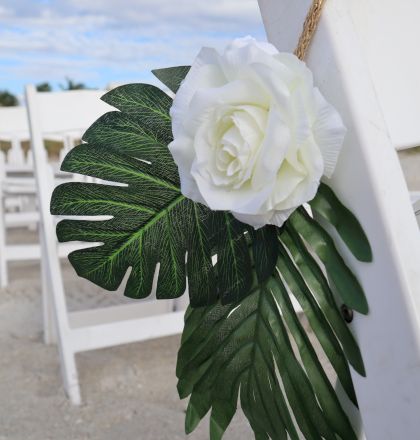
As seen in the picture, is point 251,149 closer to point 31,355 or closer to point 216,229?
point 216,229

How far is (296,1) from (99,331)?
62.4 inches

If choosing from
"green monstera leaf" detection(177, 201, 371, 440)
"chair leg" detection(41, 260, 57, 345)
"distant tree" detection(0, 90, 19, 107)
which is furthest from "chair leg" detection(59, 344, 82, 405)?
"distant tree" detection(0, 90, 19, 107)

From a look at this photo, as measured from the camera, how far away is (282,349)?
0.47 meters

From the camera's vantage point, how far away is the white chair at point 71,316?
1922mm

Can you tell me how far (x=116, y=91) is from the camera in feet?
1.59

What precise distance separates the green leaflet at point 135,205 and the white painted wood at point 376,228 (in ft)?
0.36

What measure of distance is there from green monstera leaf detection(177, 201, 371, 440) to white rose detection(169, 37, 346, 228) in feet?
0.11

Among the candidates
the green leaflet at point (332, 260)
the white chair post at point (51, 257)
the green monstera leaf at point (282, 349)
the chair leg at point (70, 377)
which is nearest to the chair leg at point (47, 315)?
the white chair post at point (51, 257)

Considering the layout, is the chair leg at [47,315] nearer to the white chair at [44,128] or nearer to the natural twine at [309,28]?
the white chair at [44,128]

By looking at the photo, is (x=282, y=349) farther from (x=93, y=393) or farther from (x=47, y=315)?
(x=47, y=315)

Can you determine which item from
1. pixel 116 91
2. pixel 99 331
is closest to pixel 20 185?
pixel 99 331

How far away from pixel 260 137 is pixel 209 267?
109 mm

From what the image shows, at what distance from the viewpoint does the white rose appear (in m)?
0.39

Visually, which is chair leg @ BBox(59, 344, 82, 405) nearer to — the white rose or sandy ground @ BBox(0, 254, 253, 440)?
sandy ground @ BBox(0, 254, 253, 440)
